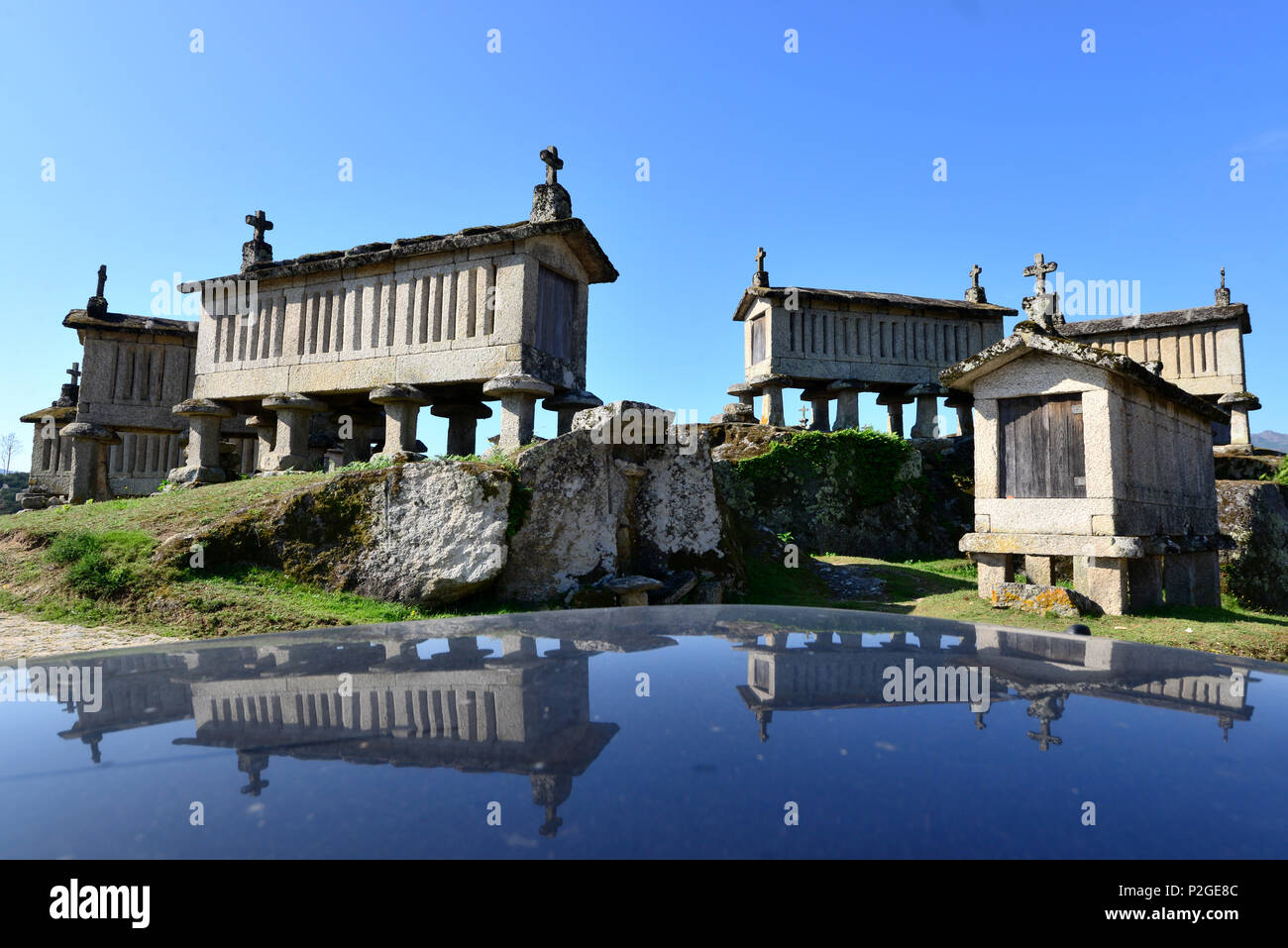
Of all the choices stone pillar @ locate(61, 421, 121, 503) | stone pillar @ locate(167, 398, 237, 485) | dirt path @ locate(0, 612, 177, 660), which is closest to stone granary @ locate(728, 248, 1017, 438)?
stone pillar @ locate(167, 398, 237, 485)

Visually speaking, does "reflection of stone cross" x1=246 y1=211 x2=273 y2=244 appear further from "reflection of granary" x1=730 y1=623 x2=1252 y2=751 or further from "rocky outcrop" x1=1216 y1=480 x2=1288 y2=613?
"rocky outcrop" x1=1216 y1=480 x2=1288 y2=613

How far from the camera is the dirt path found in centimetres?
605

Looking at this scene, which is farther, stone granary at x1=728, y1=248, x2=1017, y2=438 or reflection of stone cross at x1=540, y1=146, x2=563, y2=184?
stone granary at x1=728, y1=248, x2=1017, y2=438

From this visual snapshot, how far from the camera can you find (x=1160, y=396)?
9.86 meters

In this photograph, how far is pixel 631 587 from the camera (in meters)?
8.22

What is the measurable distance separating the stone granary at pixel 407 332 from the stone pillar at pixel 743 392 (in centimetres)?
774

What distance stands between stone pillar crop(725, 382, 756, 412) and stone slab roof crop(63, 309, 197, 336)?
14374 millimetres

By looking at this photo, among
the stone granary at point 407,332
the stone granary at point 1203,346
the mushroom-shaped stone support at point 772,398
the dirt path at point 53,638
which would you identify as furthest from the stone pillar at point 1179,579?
the dirt path at point 53,638

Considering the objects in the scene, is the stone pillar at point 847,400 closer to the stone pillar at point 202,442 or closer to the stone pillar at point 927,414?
the stone pillar at point 927,414

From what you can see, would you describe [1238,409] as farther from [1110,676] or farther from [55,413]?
[55,413]

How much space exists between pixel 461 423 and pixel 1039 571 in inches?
394

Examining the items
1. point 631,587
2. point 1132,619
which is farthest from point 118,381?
point 1132,619
